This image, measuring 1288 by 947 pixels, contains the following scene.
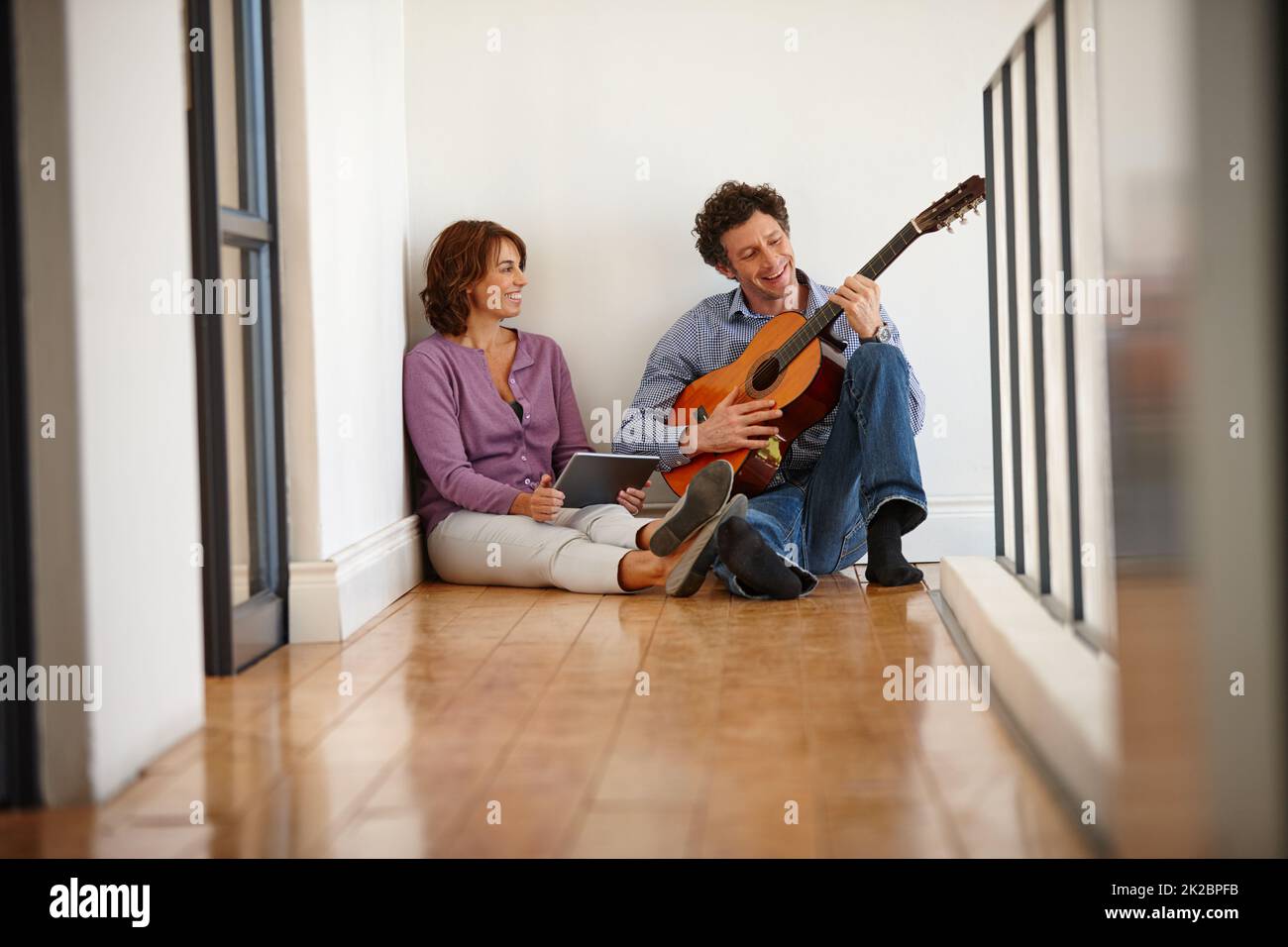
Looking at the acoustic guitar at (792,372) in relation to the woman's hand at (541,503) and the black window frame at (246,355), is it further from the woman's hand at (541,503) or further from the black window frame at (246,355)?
the black window frame at (246,355)

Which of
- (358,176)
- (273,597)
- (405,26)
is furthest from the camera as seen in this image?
(405,26)

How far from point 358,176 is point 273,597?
1.02 m

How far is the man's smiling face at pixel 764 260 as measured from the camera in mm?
3117

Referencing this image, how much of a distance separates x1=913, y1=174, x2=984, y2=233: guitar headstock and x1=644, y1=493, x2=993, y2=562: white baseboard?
0.82 meters

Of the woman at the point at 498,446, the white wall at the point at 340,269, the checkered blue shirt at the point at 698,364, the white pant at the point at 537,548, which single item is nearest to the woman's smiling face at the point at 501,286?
the woman at the point at 498,446

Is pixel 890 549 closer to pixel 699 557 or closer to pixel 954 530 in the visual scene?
pixel 699 557

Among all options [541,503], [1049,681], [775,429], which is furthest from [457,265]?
[1049,681]

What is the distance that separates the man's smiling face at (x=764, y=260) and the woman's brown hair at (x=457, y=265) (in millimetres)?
571

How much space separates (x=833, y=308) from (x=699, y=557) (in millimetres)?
691

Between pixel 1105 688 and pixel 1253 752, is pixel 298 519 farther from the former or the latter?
pixel 1253 752

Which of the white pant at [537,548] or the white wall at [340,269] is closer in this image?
the white wall at [340,269]

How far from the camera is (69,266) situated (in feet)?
4.71

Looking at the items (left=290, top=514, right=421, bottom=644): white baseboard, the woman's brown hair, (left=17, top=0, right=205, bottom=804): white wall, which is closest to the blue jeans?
(left=290, top=514, right=421, bottom=644): white baseboard
